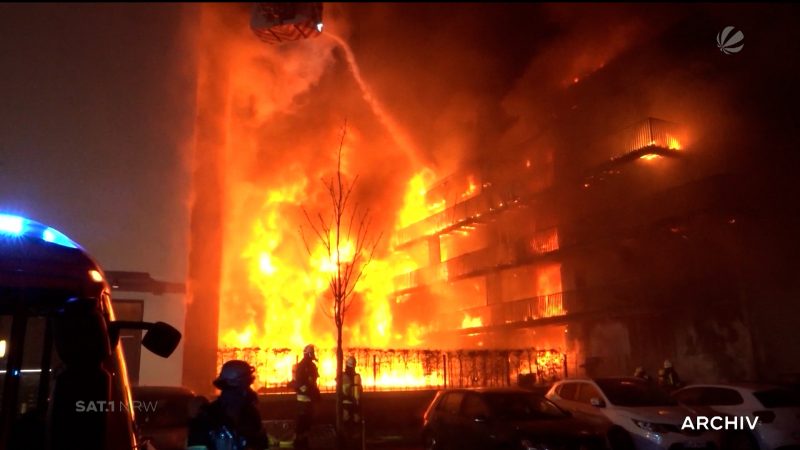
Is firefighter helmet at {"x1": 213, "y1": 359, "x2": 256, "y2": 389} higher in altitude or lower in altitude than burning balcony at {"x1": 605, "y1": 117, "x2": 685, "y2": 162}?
lower

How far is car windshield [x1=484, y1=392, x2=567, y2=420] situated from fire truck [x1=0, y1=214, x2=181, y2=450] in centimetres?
741

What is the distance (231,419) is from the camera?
4.75 m

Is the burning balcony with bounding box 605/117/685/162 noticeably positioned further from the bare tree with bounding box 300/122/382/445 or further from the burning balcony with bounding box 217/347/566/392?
the bare tree with bounding box 300/122/382/445

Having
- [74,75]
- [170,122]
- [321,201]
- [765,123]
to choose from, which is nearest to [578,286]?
[765,123]

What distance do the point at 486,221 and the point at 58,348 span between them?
98.0 ft

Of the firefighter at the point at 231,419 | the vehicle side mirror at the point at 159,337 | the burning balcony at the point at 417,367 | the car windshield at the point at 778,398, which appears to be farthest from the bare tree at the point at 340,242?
the vehicle side mirror at the point at 159,337

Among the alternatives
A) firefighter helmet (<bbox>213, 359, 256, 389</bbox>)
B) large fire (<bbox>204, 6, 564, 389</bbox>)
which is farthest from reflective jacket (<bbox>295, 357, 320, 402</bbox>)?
firefighter helmet (<bbox>213, 359, 256, 389</bbox>)

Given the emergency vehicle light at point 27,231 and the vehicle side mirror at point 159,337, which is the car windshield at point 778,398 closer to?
the vehicle side mirror at point 159,337

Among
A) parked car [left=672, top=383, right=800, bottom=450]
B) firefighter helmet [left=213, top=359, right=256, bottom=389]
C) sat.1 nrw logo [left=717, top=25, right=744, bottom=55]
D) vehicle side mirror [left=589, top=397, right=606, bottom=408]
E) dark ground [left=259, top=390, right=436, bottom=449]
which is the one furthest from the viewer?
sat.1 nrw logo [left=717, top=25, right=744, bottom=55]

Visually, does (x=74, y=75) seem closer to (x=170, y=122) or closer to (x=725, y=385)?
(x=170, y=122)

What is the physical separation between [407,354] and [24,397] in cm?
1611

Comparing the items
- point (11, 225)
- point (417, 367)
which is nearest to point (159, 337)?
point (11, 225)

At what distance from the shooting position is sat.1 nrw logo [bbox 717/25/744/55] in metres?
20.0

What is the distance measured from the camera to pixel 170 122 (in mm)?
14219
